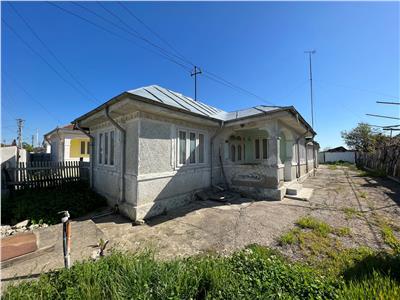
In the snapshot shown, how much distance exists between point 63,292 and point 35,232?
8.61 ft

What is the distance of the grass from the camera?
526cm

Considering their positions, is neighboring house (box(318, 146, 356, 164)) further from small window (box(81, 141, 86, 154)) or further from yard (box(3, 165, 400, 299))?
small window (box(81, 141, 86, 154))

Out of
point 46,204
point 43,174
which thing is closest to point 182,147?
point 46,204

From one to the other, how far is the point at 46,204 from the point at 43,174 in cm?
269

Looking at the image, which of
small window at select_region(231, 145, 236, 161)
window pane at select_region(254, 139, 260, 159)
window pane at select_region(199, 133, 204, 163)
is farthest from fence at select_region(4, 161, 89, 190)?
window pane at select_region(254, 139, 260, 159)

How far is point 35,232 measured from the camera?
3725 mm

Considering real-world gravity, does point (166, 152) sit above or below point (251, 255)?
above

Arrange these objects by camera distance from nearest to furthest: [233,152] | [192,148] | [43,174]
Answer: [192,148] → [43,174] → [233,152]

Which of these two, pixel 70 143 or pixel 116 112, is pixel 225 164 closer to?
pixel 116 112

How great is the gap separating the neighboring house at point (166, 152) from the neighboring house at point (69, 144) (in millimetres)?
8934

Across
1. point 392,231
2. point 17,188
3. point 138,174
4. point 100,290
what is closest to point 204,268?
point 100,290

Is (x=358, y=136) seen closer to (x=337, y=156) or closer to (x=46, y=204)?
(x=337, y=156)

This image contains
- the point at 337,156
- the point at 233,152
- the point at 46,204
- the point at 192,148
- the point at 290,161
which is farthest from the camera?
the point at 337,156

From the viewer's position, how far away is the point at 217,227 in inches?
183
